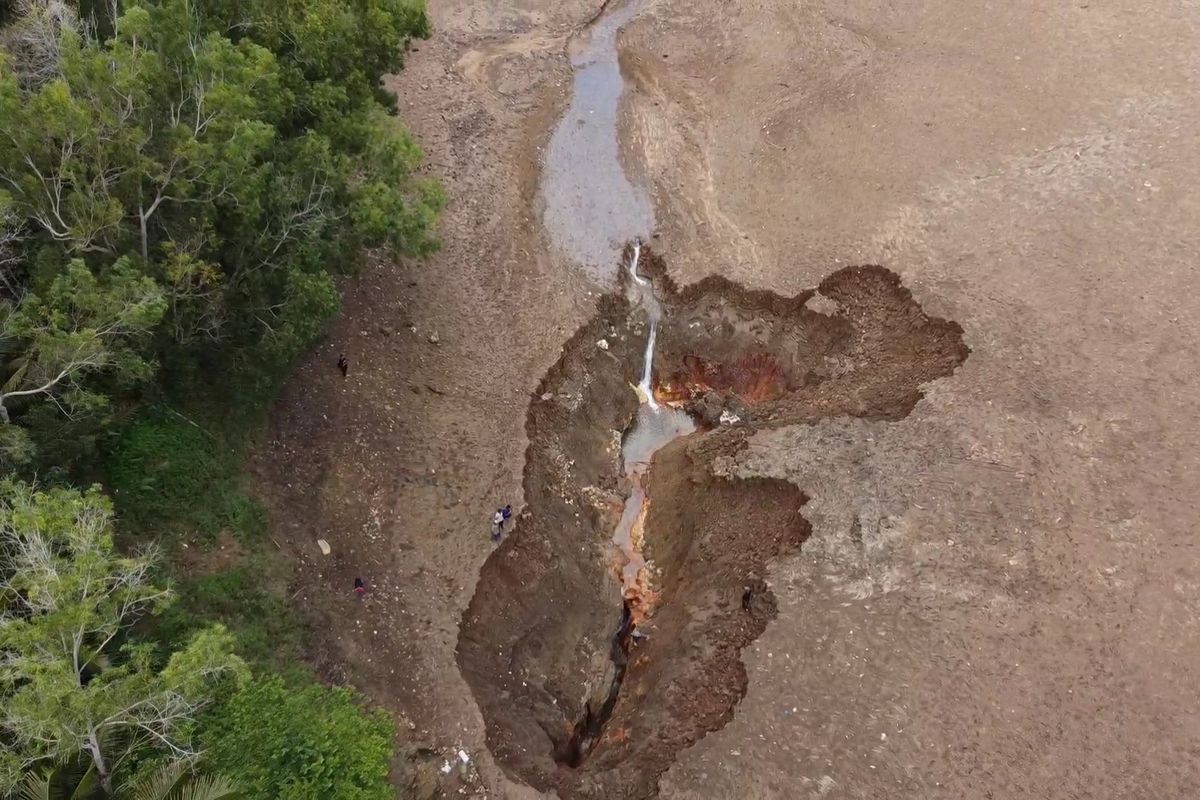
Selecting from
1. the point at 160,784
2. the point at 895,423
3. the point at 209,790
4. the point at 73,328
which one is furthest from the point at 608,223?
the point at 160,784

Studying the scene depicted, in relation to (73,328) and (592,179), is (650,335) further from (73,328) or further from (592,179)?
(73,328)

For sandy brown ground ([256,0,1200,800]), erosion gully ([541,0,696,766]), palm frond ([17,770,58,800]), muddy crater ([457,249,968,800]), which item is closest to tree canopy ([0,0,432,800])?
palm frond ([17,770,58,800])

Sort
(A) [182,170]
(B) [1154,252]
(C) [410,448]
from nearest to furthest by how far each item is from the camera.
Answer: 1. (A) [182,170]
2. (C) [410,448]
3. (B) [1154,252]

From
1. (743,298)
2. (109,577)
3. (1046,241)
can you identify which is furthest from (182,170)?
(1046,241)

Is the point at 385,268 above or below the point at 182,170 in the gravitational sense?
A: below

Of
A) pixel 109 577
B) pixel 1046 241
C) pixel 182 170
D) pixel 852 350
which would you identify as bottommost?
pixel 852 350

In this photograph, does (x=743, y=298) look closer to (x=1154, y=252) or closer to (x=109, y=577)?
(x=1154, y=252)
